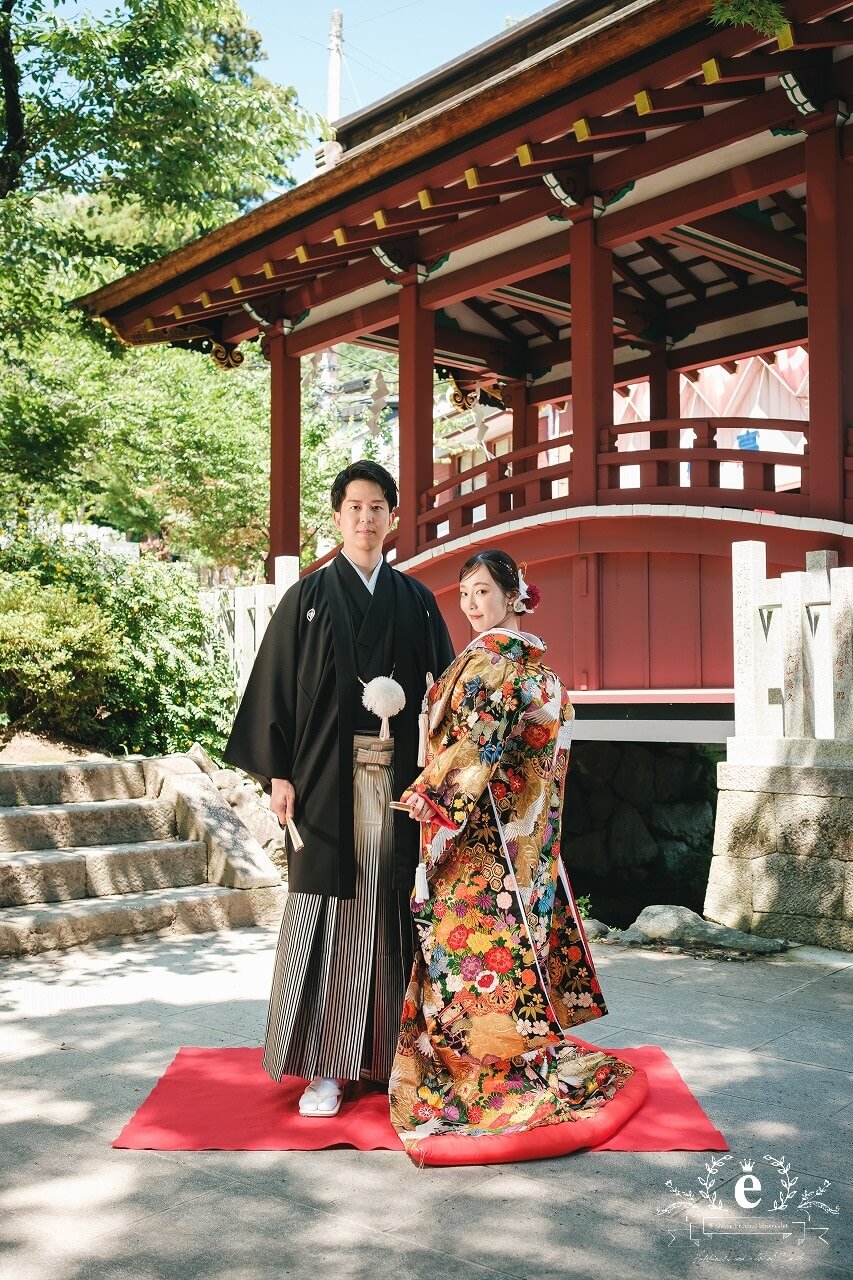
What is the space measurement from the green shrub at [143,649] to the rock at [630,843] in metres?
4.39

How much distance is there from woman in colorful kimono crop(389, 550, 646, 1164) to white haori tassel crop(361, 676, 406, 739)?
0.12 meters

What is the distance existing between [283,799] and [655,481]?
4.90 meters

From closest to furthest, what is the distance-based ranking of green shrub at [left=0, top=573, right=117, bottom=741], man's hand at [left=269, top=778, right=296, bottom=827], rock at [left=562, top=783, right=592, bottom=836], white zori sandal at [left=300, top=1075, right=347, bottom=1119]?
white zori sandal at [left=300, top=1075, right=347, bottom=1119], man's hand at [left=269, top=778, right=296, bottom=827], green shrub at [left=0, top=573, right=117, bottom=741], rock at [left=562, top=783, right=592, bottom=836]

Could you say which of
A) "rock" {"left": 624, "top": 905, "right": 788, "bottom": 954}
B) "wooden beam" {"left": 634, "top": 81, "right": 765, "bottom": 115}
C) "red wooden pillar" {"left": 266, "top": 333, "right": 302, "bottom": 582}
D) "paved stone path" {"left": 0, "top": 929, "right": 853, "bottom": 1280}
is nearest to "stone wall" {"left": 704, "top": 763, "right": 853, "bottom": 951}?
"rock" {"left": 624, "top": 905, "right": 788, "bottom": 954}

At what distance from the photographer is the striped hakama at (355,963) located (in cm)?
351

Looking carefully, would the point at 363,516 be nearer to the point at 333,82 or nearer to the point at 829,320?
the point at 829,320

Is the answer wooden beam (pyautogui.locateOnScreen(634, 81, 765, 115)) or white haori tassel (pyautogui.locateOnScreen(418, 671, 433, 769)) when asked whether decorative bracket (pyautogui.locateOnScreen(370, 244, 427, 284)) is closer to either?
wooden beam (pyautogui.locateOnScreen(634, 81, 765, 115))

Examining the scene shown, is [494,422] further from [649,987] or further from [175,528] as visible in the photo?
Answer: [649,987]

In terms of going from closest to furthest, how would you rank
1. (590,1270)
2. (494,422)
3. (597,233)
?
(590,1270) → (597,233) → (494,422)

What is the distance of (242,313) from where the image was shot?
11.5 m

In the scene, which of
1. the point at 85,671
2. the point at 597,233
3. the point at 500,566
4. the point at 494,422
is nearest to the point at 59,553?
the point at 85,671

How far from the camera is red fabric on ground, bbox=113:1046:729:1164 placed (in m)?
3.12

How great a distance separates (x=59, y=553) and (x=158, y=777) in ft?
10.7

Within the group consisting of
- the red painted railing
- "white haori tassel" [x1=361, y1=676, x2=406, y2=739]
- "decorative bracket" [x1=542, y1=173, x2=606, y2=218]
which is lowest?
"white haori tassel" [x1=361, y1=676, x2=406, y2=739]
